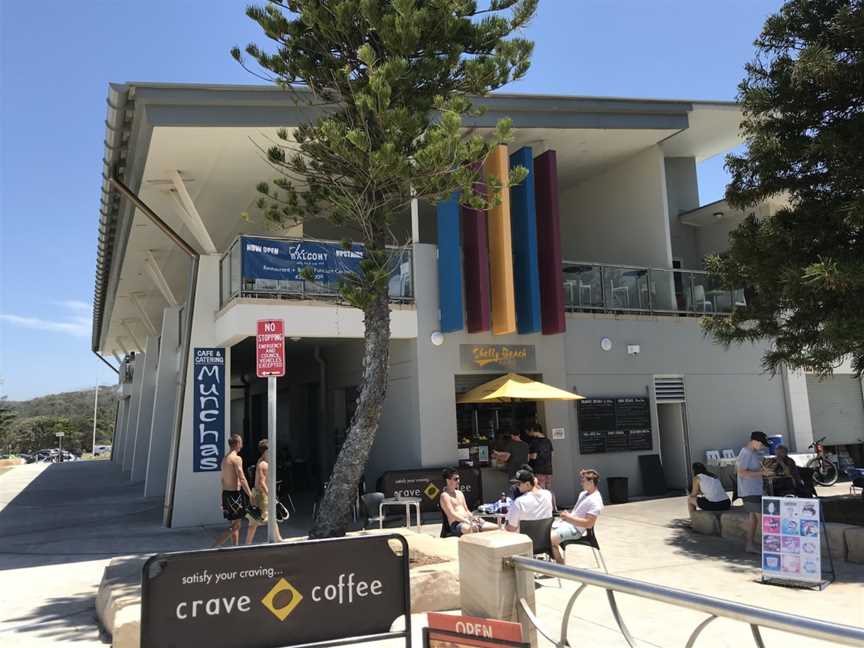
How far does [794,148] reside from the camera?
10344mm

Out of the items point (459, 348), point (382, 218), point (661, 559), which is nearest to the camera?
point (382, 218)

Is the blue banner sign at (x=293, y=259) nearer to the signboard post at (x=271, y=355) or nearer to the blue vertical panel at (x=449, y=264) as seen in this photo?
the blue vertical panel at (x=449, y=264)

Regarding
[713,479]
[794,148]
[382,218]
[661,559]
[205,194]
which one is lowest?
[661,559]

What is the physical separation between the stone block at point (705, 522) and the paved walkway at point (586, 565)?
0.62 ft

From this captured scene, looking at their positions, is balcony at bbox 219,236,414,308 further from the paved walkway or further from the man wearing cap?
the man wearing cap

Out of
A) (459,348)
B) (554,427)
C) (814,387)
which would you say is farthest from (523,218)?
(814,387)

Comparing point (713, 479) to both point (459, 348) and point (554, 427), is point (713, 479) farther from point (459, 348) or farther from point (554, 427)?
point (459, 348)

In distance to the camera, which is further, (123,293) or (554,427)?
(123,293)

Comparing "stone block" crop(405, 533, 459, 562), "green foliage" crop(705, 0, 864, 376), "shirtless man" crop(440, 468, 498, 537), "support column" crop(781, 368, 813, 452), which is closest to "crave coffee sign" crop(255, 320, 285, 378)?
"stone block" crop(405, 533, 459, 562)

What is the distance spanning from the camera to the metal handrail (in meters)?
2.73

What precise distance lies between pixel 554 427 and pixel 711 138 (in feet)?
30.1

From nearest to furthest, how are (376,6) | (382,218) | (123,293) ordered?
(376,6) → (382,218) → (123,293)

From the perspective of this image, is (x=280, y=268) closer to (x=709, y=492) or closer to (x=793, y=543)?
(x=709, y=492)

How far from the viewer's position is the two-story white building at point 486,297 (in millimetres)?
13023
